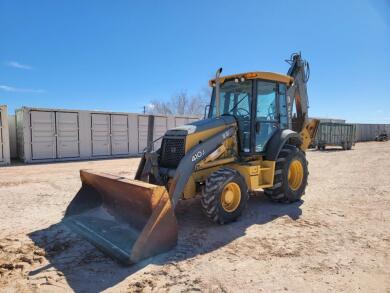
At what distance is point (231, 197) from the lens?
203 inches

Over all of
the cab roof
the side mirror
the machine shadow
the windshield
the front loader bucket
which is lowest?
the machine shadow

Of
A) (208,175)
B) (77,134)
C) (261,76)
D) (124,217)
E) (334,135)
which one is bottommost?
(124,217)

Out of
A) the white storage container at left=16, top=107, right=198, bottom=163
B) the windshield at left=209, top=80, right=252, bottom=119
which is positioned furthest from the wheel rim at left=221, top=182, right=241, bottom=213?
the white storage container at left=16, top=107, right=198, bottom=163

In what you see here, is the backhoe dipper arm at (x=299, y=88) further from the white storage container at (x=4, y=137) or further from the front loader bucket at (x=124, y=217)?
the white storage container at (x=4, y=137)

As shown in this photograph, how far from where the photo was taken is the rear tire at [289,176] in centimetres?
636

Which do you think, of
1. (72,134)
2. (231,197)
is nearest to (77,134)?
(72,134)

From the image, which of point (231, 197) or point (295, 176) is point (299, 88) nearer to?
point (295, 176)

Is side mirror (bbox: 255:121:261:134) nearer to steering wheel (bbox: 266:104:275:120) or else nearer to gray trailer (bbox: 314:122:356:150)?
steering wheel (bbox: 266:104:275:120)

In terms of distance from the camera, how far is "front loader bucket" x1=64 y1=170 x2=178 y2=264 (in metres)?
3.91

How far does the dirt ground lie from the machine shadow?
0.4 inches

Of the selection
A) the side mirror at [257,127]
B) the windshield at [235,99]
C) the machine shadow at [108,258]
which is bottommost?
the machine shadow at [108,258]

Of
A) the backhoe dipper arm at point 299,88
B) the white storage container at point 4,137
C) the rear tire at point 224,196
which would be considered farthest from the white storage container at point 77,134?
the rear tire at point 224,196

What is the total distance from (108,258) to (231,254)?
151cm

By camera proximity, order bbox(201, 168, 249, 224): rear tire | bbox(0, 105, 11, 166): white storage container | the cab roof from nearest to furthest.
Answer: bbox(201, 168, 249, 224): rear tire
the cab roof
bbox(0, 105, 11, 166): white storage container
